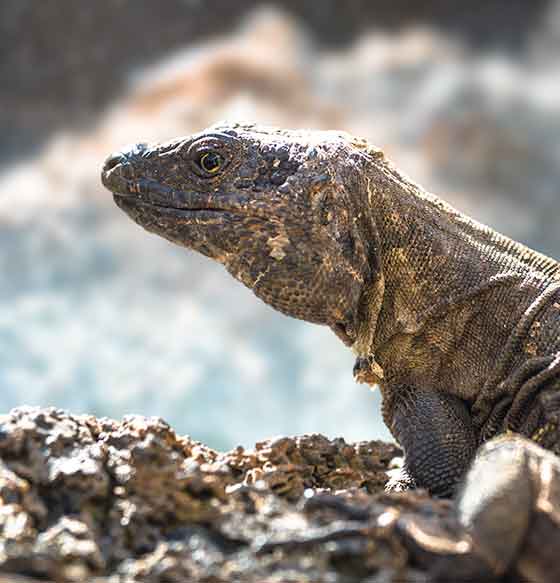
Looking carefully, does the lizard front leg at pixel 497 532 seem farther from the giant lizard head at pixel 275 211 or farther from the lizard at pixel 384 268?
the giant lizard head at pixel 275 211

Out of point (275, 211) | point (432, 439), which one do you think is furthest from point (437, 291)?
point (275, 211)

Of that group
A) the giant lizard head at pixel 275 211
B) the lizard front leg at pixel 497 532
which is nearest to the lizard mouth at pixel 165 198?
the giant lizard head at pixel 275 211

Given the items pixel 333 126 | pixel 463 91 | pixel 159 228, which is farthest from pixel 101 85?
pixel 159 228

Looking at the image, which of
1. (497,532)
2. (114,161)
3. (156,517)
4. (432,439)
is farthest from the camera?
(114,161)

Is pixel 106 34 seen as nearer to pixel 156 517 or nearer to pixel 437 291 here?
pixel 437 291

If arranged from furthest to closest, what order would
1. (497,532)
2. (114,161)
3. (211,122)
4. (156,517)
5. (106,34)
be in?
(211,122) → (106,34) → (114,161) → (156,517) → (497,532)

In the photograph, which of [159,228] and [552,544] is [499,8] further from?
[552,544]

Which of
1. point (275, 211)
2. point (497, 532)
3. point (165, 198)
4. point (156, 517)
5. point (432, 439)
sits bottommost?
point (497, 532)

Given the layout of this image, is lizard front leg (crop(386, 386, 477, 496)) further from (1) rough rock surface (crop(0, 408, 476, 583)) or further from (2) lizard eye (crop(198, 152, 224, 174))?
(2) lizard eye (crop(198, 152, 224, 174))
